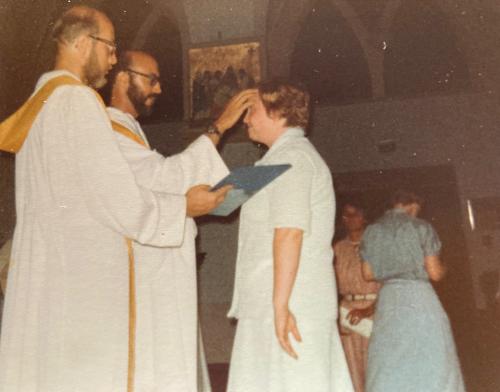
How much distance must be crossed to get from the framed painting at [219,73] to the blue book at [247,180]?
402 cm

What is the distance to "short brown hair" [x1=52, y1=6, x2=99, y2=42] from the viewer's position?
2115 mm

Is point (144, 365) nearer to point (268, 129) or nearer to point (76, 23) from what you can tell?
point (268, 129)

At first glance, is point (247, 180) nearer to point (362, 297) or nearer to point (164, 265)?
point (164, 265)

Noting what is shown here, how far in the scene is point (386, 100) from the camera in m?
8.45

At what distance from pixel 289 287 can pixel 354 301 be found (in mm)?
2453

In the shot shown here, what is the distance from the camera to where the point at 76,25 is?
212 centimetres

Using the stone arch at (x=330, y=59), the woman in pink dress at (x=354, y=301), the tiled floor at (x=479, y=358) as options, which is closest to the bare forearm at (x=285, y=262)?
the woman in pink dress at (x=354, y=301)

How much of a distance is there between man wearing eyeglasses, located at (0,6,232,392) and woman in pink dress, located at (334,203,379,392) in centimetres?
246

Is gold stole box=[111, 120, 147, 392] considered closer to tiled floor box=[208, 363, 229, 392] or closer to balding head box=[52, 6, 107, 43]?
balding head box=[52, 6, 107, 43]

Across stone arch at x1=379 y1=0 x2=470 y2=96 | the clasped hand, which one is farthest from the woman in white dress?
stone arch at x1=379 y1=0 x2=470 y2=96

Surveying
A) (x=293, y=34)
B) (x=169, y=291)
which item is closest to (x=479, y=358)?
(x=169, y=291)

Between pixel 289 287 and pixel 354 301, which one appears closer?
pixel 289 287

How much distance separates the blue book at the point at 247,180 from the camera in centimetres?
184

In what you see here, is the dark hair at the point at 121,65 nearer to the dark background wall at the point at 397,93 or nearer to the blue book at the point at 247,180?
the blue book at the point at 247,180
